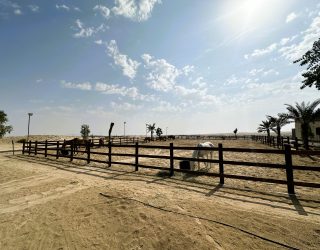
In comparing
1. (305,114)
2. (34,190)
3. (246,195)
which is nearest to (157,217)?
(246,195)

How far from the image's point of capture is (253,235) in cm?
378

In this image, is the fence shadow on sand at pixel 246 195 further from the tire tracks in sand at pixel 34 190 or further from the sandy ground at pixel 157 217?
the tire tracks in sand at pixel 34 190

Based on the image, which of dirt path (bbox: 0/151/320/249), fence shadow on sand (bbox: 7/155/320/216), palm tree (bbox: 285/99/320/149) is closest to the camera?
dirt path (bbox: 0/151/320/249)

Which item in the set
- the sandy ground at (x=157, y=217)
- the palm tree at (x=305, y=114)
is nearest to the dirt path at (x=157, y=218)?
the sandy ground at (x=157, y=217)

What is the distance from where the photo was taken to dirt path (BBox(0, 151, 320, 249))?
3.77m

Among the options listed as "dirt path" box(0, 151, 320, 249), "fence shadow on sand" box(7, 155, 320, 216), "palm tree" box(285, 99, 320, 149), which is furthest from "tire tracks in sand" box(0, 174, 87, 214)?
"palm tree" box(285, 99, 320, 149)

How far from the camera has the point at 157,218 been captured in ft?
15.1

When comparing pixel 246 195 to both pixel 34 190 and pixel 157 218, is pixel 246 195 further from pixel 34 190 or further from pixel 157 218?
pixel 34 190

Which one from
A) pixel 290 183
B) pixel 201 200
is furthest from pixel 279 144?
pixel 201 200

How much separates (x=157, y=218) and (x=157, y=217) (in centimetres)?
4

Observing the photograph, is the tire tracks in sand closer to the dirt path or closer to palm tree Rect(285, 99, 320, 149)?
the dirt path

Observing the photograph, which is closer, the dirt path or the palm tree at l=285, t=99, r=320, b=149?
the dirt path

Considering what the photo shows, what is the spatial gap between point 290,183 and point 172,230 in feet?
14.5

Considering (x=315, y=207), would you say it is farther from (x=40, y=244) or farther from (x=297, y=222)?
(x=40, y=244)
